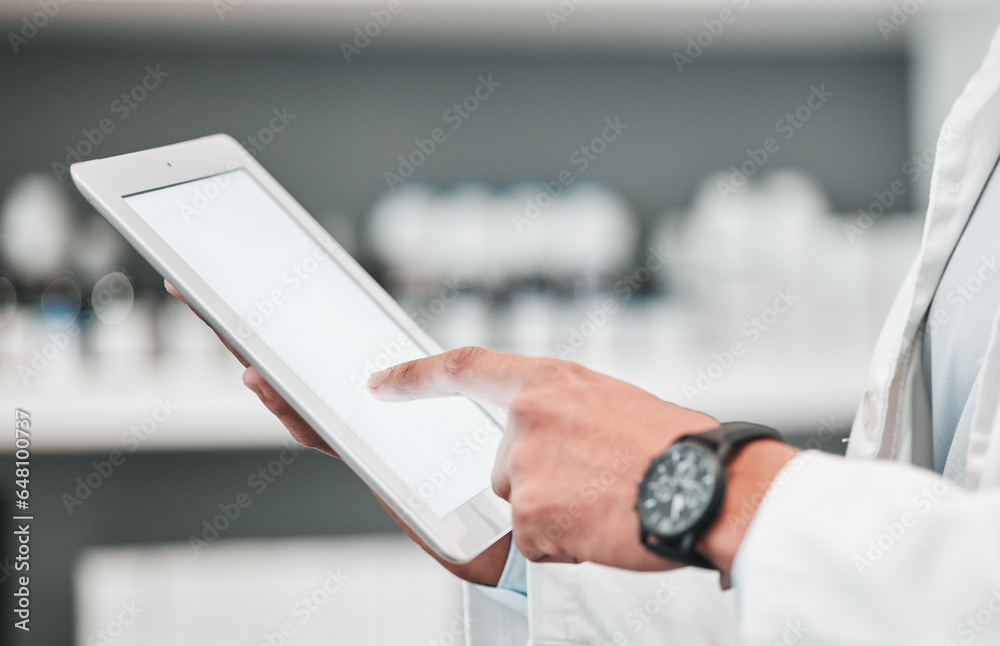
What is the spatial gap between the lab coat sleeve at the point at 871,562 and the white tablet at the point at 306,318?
0.53ft

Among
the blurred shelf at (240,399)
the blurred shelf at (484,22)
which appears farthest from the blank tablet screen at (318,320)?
the blurred shelf at (484,22)

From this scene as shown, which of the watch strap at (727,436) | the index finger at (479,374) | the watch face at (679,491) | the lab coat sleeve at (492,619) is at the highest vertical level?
the index finger at (479,374)

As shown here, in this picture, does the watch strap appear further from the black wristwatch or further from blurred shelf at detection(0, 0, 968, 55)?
blurred shelf at detection(0, 0, 968, 55)

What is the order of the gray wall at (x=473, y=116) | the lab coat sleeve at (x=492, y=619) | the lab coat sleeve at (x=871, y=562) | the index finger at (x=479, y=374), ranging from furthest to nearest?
1. the gray wall at (x=473, y=116)
2. the lab coat sleeve at (x=492, y=619)
3. the index finger at (x=479, y=374)
4. the lab coat sleeve at (x=871, y=562)

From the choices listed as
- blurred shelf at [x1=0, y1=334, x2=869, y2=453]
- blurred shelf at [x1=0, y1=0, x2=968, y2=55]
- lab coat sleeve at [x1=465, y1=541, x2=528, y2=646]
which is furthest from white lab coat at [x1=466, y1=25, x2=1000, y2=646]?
blurred shelf at [x1=0, y1=0, x2=968, y2=55]

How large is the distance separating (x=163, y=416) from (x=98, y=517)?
0.39 m

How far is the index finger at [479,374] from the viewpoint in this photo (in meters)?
0.38

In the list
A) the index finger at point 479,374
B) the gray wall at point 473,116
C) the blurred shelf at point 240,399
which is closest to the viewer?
the index finger at point 479,374

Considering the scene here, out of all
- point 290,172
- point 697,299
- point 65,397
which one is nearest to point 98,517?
point 65,397

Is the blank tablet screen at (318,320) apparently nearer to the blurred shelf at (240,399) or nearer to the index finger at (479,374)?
the index finger at (479,374)

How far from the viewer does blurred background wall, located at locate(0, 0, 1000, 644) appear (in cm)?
104

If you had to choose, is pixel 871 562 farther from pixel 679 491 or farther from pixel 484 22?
pixel 484 22

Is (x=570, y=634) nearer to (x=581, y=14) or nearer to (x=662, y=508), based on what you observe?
(x=662, y=508)

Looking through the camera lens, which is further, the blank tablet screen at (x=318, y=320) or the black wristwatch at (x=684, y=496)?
the blank tablet screen at (x=318, y=320)
